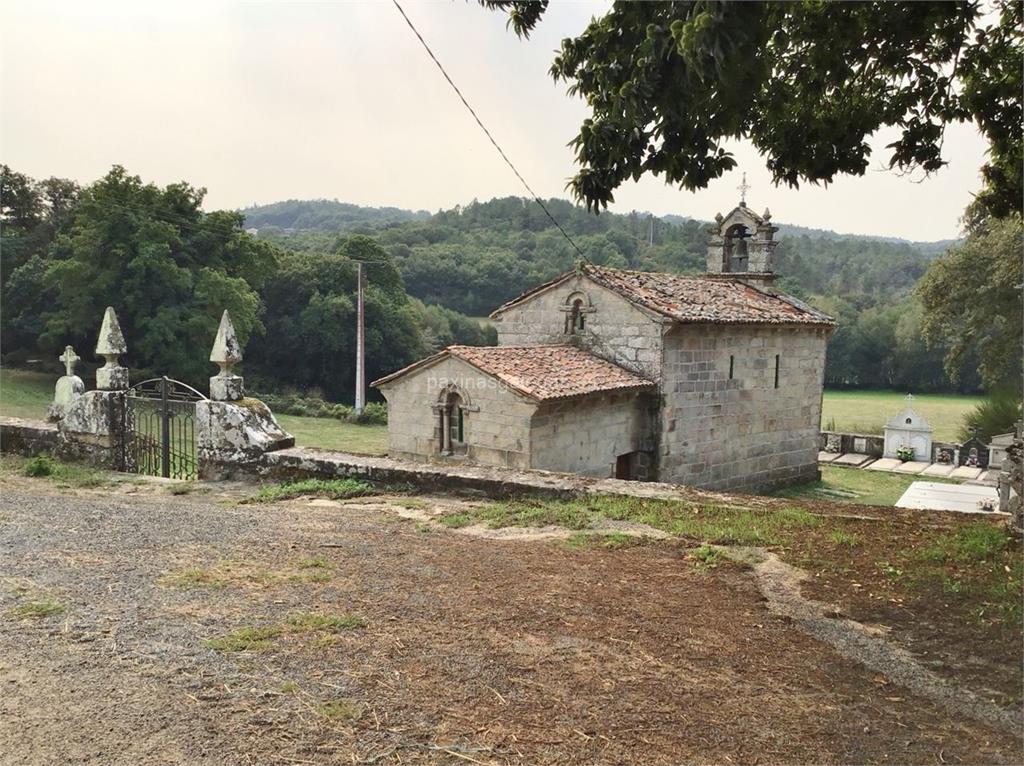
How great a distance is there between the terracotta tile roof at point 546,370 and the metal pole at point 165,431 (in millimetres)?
5603

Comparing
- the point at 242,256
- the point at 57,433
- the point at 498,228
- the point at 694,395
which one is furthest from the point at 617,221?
the point at 57,433

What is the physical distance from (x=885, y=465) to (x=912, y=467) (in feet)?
3.12

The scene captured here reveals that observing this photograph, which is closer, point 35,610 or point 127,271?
point 35,610

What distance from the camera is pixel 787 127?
6934 millimetres

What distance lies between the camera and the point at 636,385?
1705 centimetres

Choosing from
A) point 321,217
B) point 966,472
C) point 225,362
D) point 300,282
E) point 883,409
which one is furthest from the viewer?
point 321,217

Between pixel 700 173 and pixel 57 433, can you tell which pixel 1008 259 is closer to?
pixel 700 173

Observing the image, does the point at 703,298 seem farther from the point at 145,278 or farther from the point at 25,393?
the point at 25,393

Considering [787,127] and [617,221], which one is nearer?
[787,127]

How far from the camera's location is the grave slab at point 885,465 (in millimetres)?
28672

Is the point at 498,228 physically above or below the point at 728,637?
above

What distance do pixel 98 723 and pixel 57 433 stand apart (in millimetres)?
9089

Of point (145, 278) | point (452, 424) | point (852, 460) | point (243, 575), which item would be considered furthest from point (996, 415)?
point (145, 278)

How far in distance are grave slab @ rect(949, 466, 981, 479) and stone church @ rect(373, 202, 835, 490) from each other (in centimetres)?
731
